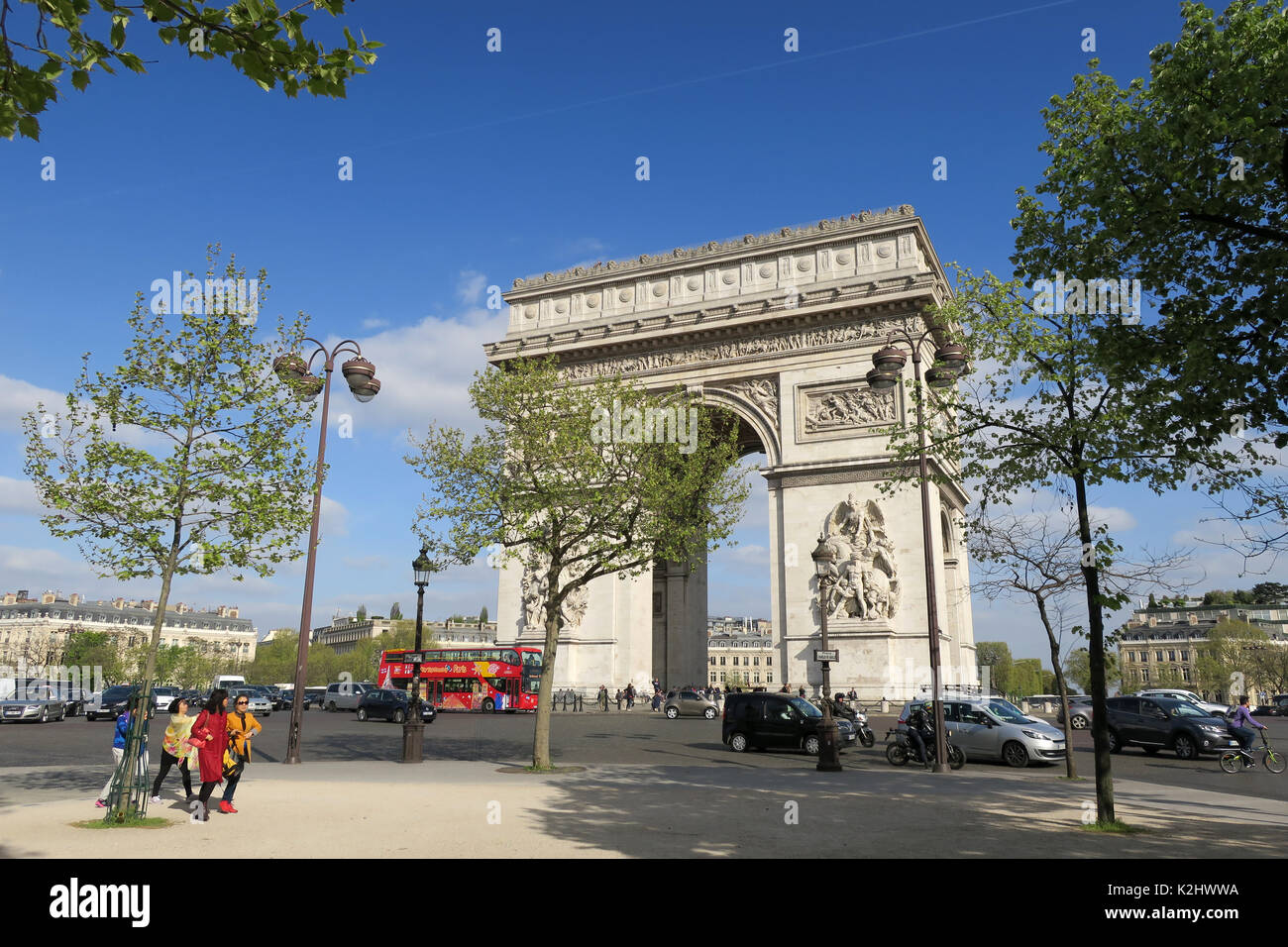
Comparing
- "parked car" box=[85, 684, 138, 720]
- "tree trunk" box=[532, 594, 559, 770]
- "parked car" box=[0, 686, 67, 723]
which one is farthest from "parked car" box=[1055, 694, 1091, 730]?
"parked car" box=[0, 686, 67, 723]

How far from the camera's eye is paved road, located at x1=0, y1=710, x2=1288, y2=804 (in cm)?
1597

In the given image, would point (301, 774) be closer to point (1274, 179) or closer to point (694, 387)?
point (1274, 179)

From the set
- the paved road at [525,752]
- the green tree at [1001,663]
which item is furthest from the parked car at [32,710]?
the green tree at [1001,663]

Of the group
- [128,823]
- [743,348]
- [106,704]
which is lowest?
[106,704]

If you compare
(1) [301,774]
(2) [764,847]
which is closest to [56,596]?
(1) [301,774]

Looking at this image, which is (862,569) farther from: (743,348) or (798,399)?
(743,348)

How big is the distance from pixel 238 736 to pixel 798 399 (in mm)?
25960

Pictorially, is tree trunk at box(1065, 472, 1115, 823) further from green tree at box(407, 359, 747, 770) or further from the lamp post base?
the lamp post base

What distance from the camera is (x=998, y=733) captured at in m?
20.0

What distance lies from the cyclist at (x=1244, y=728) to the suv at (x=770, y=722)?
29.0 ft

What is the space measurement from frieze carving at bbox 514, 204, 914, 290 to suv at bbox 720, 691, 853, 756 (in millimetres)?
20154

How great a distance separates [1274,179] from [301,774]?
1600cm

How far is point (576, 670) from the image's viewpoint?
35719mm

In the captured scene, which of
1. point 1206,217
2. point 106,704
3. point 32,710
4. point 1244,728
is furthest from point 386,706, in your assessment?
point 1206,217
